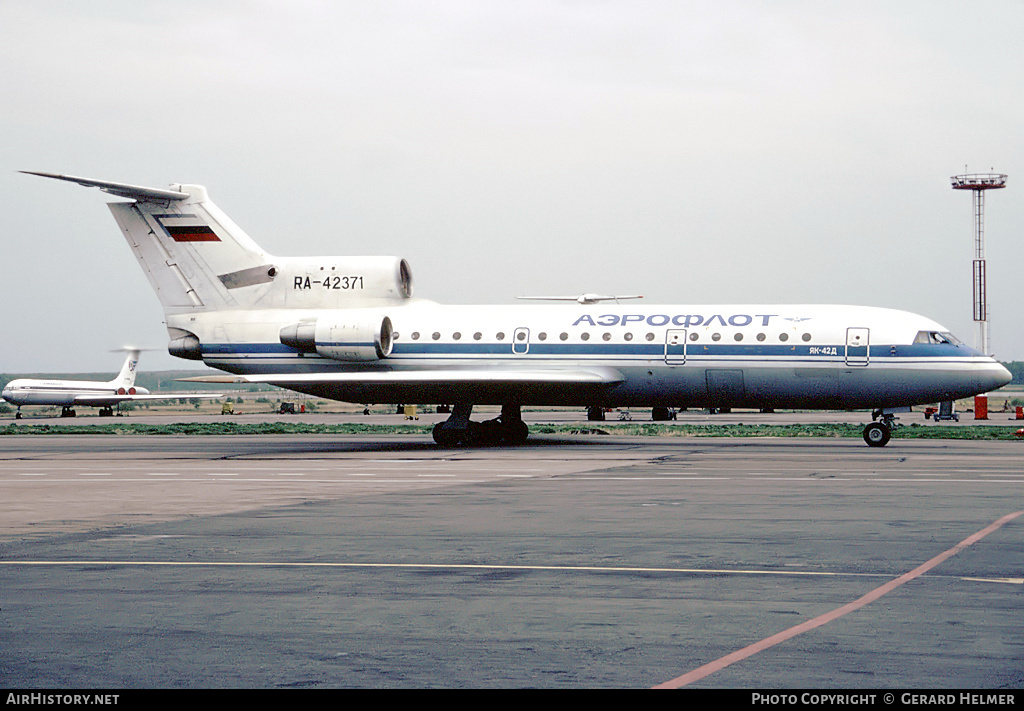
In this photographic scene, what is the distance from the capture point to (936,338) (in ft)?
102

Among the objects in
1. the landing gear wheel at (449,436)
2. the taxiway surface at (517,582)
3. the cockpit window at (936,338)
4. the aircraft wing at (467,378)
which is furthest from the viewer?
the landing gear wheel at (449,436)

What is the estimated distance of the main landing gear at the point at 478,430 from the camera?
34.1 m

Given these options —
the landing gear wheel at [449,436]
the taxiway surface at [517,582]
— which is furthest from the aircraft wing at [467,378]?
the taxiway surface at [517,582]

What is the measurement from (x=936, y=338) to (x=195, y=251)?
22.6 meters

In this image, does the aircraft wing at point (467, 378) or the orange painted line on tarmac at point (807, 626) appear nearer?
the orange painted line on tarmac at point (807, 626)

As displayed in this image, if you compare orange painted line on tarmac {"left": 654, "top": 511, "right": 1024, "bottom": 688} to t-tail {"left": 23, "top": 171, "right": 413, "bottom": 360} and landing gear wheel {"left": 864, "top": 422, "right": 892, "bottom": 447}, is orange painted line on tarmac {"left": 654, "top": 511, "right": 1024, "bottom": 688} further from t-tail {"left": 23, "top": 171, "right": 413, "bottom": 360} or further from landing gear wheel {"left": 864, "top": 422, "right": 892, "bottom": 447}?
t-tail {"left": 23, "top": 171, "right": 413, "bottom": 360}

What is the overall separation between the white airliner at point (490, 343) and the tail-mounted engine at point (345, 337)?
0.14 ft

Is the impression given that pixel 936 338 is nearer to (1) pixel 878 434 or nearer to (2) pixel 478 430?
(1) pixel 878 434

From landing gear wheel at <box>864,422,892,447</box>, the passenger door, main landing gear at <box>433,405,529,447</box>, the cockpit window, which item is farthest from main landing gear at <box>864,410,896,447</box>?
main landing gear at <box>433,405,529,447</box>

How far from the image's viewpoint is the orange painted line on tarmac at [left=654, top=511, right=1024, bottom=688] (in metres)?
6.50

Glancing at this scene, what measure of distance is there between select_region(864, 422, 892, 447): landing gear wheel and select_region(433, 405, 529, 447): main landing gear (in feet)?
33.8

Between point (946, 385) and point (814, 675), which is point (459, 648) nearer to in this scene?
point (814, 675)

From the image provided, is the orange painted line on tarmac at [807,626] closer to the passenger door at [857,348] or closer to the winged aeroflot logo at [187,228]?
the passenger door at [857,348]
